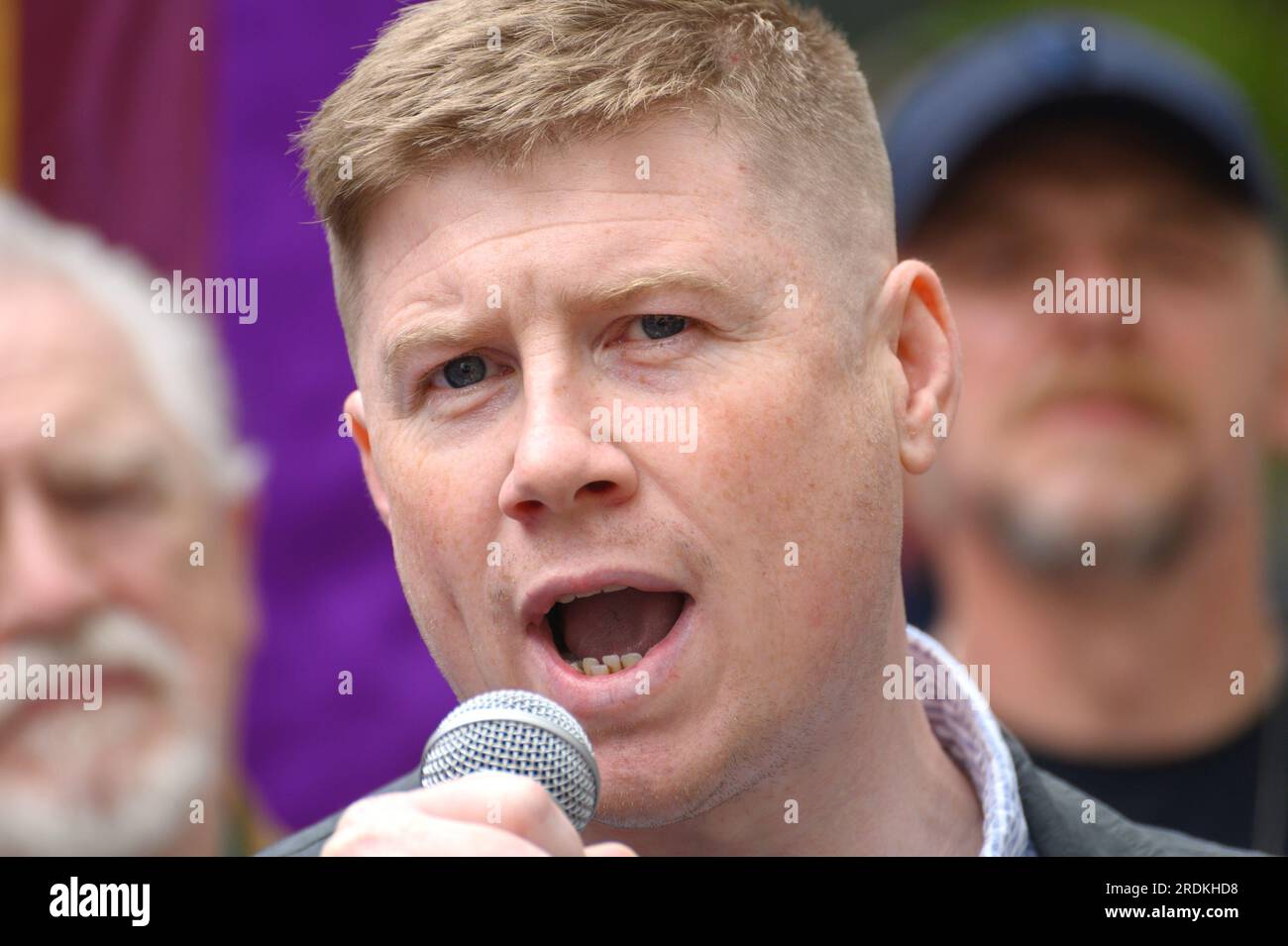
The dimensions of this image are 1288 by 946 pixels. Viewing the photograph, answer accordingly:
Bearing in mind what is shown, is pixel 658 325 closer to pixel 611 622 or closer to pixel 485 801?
pixel 611 622

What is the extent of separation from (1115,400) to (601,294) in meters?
3.11

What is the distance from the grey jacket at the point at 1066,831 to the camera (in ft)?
10.9

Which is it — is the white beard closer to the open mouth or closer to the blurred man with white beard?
the blurred man with white beard

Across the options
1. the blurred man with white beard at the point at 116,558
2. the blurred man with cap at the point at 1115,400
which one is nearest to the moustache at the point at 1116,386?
the blurred man with cap at the point at 1115,400

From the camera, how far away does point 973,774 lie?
11.0 feet

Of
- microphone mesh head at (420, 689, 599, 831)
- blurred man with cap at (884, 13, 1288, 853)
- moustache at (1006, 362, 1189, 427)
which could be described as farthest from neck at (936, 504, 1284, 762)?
microphone mesh head at (420, 689, 599, 831)

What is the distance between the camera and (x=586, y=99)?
2807 millimetres

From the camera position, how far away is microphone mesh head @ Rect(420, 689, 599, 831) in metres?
2.27

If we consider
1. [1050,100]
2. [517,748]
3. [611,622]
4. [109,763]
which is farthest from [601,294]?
[109,763]

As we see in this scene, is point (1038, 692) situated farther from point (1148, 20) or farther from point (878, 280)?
point (878, 280)

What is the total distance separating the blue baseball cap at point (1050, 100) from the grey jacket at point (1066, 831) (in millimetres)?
2317

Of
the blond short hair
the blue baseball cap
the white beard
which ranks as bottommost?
the white beard

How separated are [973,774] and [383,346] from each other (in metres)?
1.40

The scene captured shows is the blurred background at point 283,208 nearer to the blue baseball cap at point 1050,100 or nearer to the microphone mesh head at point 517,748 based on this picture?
the blue baseball cap at point 1050,100
